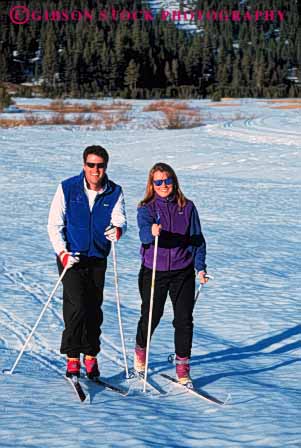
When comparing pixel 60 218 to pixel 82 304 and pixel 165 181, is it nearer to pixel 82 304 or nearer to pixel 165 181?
pixel 82 304

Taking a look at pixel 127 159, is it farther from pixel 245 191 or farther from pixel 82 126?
pixel 82 126

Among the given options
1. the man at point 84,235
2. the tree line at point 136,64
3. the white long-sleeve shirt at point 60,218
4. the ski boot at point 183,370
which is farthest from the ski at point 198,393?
the tree line at point 136,64

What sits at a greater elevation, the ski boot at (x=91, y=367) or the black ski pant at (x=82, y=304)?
the black ski pant at (x=82, y=304)

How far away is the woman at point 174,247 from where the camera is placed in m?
4.85

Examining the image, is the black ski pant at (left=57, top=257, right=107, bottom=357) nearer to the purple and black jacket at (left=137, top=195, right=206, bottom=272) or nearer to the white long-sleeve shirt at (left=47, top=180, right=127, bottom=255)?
the white long-sleeve shirt at (left=47, top=180, right=127, bottom=255)

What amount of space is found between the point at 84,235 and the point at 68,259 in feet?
0.71

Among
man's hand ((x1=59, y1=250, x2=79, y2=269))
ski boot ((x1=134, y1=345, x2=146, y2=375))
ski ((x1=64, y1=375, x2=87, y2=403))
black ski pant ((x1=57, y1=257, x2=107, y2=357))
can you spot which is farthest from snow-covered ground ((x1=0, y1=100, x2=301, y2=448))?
man's hand ((x1=59, y1=250, x2=79, y2=269))

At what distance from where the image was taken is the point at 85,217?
4758 millimetres

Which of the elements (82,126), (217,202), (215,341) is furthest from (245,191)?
(82,126)

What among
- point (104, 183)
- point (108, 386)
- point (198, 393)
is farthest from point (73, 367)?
point (104, 183)

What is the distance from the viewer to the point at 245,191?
15945mm

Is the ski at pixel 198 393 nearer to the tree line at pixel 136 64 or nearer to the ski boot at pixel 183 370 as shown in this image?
the ski boot at pixel 183 370

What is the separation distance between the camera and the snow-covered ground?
13.2ft

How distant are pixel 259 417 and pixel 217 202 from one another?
10.2m
